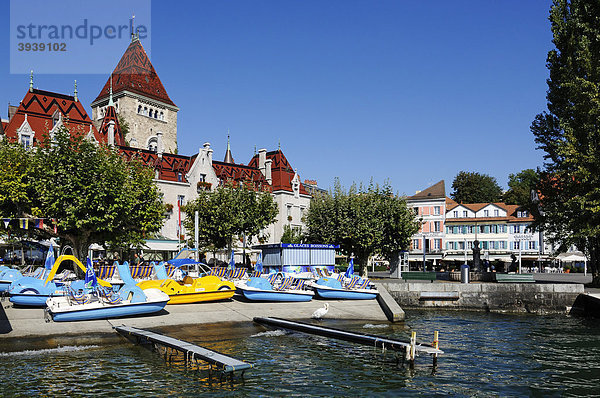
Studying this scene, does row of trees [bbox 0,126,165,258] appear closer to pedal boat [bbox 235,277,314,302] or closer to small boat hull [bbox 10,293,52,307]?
small boat hull [bbox 10,293,52,307]

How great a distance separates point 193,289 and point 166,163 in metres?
42.4

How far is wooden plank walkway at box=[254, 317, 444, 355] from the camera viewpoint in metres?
14.7

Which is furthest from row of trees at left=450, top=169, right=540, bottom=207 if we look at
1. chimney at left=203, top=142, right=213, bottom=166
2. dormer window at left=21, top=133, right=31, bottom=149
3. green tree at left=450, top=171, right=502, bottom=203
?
dormer window at left=21, top=133, right=31, bottom=149

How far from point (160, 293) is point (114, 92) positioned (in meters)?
68.9

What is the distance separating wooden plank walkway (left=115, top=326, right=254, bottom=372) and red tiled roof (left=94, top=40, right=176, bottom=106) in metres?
71.3

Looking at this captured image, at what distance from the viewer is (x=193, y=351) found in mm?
13805

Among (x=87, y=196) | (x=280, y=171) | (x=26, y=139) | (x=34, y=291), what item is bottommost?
(x=34, y=291)

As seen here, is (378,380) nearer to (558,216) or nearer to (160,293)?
(160,293)

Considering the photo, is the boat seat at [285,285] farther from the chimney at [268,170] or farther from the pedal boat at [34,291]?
the chimney at [268,170]

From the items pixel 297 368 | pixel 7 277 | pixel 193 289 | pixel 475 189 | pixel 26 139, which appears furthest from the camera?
pixel 475 189

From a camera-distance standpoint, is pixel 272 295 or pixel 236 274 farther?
pixel 236 274

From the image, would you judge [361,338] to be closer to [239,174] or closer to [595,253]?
[595,253]

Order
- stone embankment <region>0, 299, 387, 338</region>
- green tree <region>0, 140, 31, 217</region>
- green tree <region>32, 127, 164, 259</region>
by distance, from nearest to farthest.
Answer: stone embankment <region>0, 299, 387, 338</region>
green tree <region>32, 127, 164, 259</region>
green tree <region>0, 140, 31, 217</region>

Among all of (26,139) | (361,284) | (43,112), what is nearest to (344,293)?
(361,284)
